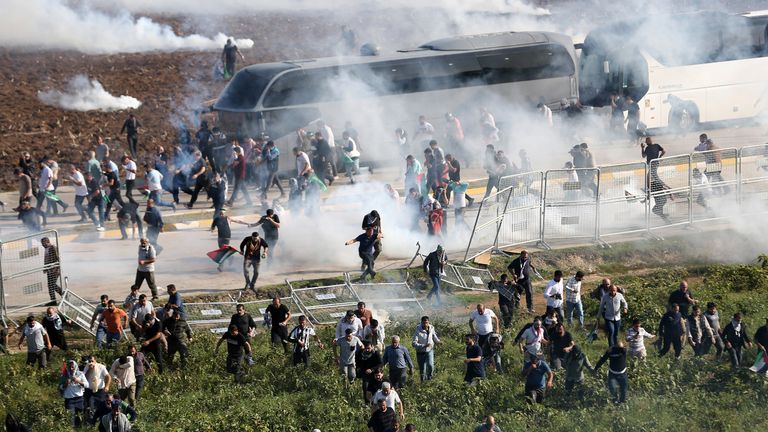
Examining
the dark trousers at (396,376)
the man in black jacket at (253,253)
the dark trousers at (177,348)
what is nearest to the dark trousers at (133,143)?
the man in black jacket at (253,253)

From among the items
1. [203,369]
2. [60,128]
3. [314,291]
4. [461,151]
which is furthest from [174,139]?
[203,369]

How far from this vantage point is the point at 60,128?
32.8m

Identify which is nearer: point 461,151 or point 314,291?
point 314,291

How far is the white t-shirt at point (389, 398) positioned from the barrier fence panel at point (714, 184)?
35.9 feet

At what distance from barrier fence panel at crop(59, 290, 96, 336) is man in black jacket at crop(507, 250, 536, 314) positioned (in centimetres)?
654

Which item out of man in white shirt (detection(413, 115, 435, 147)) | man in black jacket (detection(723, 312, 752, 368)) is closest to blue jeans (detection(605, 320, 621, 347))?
man in black jacket (detection(723, 312, 752, 368))

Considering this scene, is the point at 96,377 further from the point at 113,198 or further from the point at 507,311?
the point at 113,198

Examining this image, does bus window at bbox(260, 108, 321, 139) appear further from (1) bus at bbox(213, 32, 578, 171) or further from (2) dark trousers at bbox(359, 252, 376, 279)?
(2) dark trousers at bbox(359, 252, 376, 279)

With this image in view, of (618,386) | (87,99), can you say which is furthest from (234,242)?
(87,99)

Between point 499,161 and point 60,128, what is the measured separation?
13433 millimetres

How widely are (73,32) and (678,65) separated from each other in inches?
815

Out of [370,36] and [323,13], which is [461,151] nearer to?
[370,36]

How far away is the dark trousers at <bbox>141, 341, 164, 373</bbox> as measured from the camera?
16.7 meters

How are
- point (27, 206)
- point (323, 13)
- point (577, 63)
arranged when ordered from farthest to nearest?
point (323, 13) → point (577, 63) → point (27, 206)
